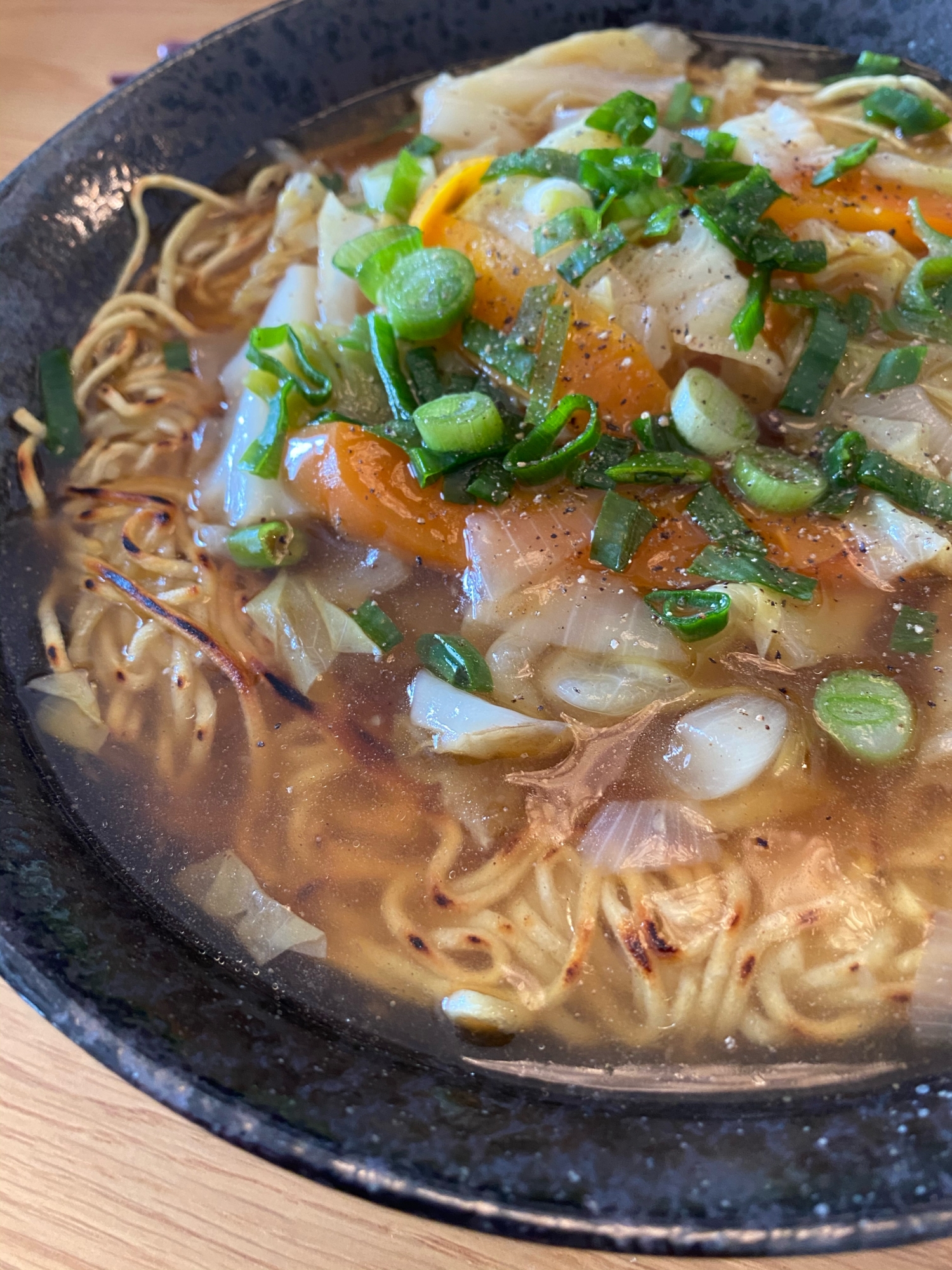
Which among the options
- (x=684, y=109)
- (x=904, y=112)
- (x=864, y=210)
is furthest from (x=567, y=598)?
(x=904, y=112)

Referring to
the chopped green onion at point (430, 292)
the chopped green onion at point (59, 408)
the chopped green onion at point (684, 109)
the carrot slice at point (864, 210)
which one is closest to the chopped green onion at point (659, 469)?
the chopped green onion at point (430, 292)

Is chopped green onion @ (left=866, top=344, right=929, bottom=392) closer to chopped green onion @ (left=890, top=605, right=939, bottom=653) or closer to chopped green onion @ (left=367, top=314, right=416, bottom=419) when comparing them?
chopped green onion @ (left=890, top=605, right=939, bottom=653)

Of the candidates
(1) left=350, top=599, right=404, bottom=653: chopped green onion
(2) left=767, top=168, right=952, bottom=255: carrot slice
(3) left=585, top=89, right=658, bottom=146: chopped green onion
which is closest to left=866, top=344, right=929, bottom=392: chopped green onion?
(2) left=767, top=168, right=952, bottom=255: carrot slice

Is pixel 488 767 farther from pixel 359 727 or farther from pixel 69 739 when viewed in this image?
pixel 69 739

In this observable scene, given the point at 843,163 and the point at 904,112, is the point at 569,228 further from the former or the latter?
the point at 904,112

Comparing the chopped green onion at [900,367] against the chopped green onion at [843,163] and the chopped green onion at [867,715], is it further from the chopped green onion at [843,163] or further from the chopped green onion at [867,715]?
the chopped green onion at [867,715]

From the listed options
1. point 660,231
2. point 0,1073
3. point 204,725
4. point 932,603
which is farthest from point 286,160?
point 0,1073
